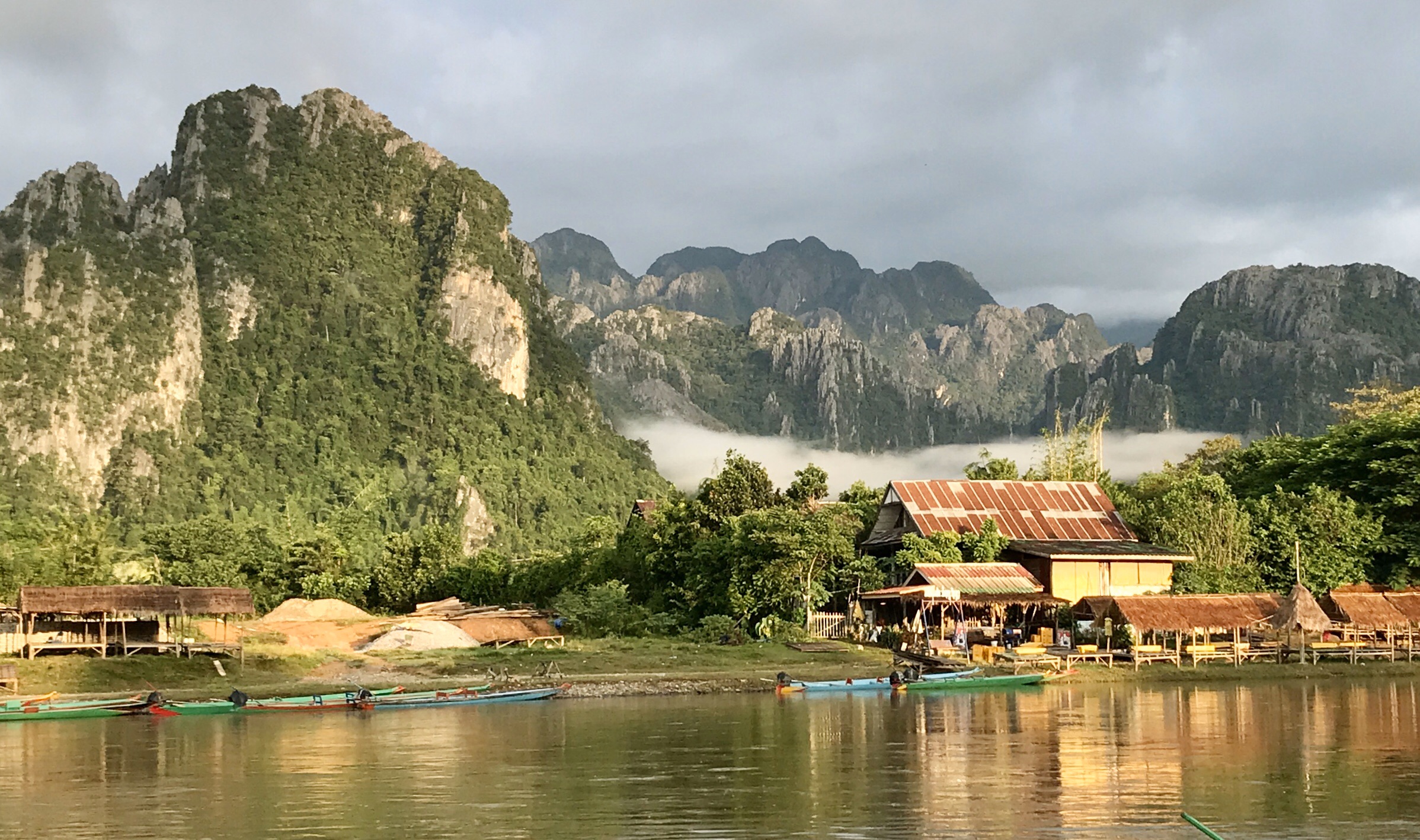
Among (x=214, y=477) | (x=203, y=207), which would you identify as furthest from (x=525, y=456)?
(x=203, y=207)

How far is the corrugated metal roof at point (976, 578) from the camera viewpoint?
135 feet

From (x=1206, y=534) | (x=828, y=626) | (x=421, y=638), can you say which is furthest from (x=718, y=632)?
(x=1206, y=534)

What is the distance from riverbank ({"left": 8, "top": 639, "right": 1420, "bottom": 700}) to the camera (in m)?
35.0

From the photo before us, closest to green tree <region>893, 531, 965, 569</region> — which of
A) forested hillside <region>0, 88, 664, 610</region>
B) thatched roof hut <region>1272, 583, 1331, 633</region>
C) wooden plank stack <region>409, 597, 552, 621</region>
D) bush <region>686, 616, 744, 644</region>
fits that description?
bush <region>686, 616, 744, 644</region>

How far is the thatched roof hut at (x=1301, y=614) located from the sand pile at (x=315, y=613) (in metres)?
31.5

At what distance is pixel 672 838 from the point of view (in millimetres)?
15406

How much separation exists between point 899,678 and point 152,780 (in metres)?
19.3

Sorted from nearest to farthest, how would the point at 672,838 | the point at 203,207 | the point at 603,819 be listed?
the point at 672,838 < the point at 603,819 < the point at 203,207

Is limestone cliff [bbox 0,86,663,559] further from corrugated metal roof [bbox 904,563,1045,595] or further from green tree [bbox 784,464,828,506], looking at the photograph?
corrugated metal roof [bbox 904,563,1045,595]

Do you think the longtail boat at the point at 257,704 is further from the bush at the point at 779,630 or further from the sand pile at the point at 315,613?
the sand pile at the point at 315,613

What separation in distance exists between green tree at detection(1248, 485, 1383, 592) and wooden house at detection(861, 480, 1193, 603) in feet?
12.5

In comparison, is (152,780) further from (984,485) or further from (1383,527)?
(1383,527)

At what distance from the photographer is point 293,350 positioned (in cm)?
13150

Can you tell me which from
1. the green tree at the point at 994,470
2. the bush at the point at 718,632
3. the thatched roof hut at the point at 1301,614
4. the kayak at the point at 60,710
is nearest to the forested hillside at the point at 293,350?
the green tree at the point at 994,470
